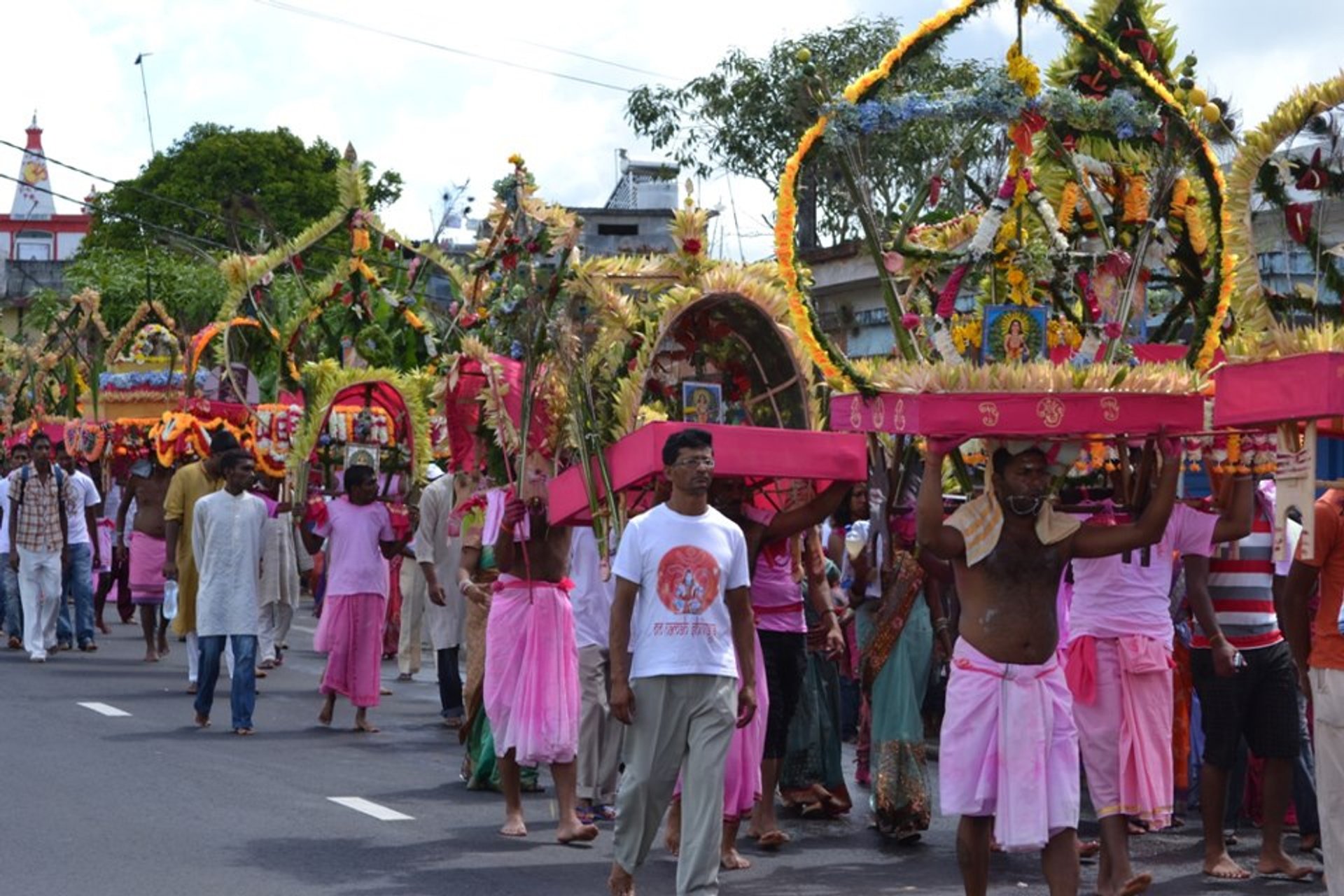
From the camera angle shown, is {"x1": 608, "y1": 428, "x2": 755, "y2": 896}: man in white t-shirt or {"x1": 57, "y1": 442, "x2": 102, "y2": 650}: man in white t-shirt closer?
{"x1": 608, "y1": 428, "x2": 755, "y2": 896}: man in white t-shirt

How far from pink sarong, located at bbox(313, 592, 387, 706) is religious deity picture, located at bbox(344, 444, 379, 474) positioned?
36.8 inches

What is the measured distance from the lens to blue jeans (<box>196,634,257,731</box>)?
14.0 m

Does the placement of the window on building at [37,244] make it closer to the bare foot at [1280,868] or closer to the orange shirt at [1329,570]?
the bare foot at [1280,868]

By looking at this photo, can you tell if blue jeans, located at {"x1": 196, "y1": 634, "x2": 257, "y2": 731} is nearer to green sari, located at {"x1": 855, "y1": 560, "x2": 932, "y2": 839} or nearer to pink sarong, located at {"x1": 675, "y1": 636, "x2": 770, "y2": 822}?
green sari, located at {"x1": 855, "y1": 560, "x2": 932, "y2": 839}

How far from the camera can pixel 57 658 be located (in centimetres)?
1905

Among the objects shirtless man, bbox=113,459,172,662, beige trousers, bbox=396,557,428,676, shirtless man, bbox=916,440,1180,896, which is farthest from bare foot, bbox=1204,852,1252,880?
shirtless man, bbox=113,459,172,662

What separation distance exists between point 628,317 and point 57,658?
10.1 meters

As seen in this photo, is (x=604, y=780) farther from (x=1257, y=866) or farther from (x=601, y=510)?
(x=1257, y=866)

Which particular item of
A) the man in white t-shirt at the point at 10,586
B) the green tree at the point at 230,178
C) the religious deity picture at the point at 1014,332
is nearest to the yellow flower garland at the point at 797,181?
the religious deity picture at the point at 1014,332

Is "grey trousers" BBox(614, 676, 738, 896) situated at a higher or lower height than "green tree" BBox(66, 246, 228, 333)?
lower

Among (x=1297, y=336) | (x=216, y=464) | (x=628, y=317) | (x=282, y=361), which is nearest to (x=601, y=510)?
(x=628, y=317)

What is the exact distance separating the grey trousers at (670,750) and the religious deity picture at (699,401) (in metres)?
2.36

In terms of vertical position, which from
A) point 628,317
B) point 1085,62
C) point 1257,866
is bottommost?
point 1257,866

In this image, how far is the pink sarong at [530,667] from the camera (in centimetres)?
1045
